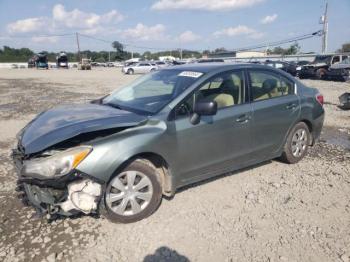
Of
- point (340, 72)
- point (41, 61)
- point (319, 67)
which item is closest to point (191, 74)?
point (340, 72)

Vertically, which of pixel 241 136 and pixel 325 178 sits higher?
pixel 241 136

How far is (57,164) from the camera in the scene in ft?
10.6

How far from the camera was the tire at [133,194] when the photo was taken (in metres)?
3.55

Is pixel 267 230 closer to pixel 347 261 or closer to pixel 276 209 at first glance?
pixel 276 209

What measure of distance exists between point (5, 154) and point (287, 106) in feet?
16.1

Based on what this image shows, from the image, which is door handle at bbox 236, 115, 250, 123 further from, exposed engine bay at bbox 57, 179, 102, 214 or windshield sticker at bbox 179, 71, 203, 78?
exposed engine bay at bbox 57, 179, 102, 214

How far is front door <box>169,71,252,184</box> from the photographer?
3969 mm

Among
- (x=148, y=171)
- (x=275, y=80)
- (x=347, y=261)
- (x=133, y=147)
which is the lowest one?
(x=347, y=261)

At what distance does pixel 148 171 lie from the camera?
369 cm

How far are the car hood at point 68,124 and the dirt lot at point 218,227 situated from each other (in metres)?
0.94

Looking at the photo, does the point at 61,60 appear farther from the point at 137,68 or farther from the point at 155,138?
the point at 155,138

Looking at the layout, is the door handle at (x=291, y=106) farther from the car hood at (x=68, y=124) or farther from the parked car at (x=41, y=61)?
the parked car at (x=41, y=61)

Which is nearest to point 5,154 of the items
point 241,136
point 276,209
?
point 241,136

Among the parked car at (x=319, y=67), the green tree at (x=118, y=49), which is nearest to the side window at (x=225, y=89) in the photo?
the parked car at (x=319, y=67)
